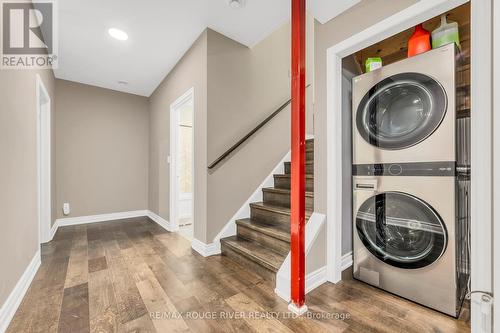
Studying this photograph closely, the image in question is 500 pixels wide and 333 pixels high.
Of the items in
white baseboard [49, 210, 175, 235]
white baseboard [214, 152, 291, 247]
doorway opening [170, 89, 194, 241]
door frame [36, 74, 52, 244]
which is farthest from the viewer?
white baseboard [49, 210, 175, 235]

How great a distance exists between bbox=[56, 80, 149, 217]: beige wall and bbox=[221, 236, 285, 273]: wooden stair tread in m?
2.86

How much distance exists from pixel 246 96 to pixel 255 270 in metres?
1.95

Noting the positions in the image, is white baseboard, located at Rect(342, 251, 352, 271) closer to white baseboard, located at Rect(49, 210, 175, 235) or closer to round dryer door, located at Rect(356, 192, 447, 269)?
round dryer door, located at Rect(356, 192, 447, 269)

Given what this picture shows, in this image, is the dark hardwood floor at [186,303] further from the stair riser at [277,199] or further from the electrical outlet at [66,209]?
the electrical outlet at [66,209]

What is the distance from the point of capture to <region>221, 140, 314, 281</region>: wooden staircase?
76.5 inches

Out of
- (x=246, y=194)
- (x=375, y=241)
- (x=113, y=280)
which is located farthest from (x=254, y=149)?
(x=113, y=280)

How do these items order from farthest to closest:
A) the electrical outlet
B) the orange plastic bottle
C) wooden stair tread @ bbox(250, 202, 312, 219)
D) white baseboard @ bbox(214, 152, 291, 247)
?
the electrical outlet < white baseboard @ bbox(214, 152, 291, 247) < wooden stair tread @ bbox(250, 202, 312, 219) < the orange plastic bottle

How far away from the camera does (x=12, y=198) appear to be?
1.60 m

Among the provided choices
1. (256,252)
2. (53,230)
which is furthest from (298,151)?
(53,230)

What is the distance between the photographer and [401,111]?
160 cm

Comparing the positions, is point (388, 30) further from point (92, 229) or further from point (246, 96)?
point (92, 229)

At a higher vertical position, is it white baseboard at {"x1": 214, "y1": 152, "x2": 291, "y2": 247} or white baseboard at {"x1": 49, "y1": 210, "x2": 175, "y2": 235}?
white baseboard at {"x1": 214, "y1": 152, "x2": 291, "y2": 247}

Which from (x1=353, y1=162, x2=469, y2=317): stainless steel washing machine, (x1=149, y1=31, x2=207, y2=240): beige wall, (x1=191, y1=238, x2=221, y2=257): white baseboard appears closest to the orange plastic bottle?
(x1=353, y1=162, x2=469, y2=317): stainless steel washing machine
